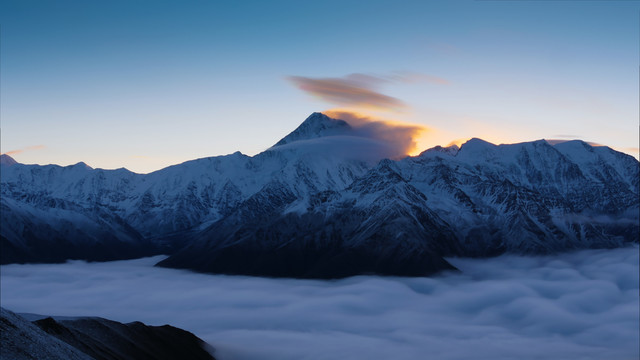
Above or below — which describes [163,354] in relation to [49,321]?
below

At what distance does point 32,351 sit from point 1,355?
9803mm

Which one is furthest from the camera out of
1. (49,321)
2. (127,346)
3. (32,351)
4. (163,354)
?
(163,354)

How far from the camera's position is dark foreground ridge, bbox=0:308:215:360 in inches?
4734

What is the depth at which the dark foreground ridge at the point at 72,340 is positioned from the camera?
120m

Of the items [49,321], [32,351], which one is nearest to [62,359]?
[32,351]

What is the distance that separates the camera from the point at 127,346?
7249 inches

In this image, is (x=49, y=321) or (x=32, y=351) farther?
(x=49, y=321)

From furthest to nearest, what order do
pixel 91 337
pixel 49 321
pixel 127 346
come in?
1. pixel 127 346
2. pixel 91 337
3. pixel 49 321

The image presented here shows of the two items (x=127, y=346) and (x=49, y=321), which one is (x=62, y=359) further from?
(x=127, y=346)

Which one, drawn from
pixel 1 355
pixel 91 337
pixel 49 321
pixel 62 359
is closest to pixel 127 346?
pixel 91 337

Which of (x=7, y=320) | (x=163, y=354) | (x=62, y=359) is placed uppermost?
(x=7, y=320)

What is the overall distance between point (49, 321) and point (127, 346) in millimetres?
32878

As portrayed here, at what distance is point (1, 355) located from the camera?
11125 centimetres

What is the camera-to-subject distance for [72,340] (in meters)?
159
